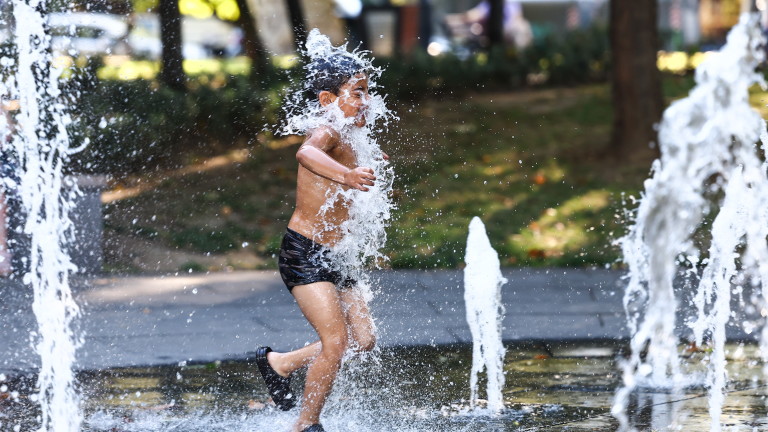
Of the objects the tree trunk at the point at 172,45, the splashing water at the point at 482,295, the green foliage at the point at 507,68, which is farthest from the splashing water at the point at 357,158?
the green foliage at the point at 507,68

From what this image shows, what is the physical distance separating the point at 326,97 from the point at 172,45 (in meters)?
8.46

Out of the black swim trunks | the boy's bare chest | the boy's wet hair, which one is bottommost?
the black swim trunks

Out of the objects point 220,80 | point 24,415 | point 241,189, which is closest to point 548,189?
point 241,189

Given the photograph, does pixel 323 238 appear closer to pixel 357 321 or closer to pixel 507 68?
pixel 357 321

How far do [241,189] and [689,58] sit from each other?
940cm

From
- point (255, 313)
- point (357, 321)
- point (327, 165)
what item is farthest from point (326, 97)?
point (255, 313)

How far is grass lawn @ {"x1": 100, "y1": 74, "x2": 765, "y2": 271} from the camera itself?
29.4 feet

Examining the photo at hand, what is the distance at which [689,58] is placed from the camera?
56.9ft

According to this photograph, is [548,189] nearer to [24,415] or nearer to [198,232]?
[198,232]

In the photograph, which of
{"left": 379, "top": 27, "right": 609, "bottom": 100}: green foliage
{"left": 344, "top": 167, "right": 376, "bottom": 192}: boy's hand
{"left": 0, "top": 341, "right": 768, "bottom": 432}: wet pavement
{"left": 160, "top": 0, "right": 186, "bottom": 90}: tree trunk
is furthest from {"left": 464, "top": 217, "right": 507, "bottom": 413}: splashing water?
{"left": 379, "top": 27, "right": 609, "bottom": 100}: green foliage

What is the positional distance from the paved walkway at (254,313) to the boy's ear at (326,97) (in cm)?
213

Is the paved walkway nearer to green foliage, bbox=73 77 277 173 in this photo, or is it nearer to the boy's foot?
the boy's foot

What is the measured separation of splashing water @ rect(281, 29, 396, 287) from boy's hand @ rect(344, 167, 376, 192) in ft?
1.03

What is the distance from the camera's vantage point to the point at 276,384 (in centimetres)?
471
